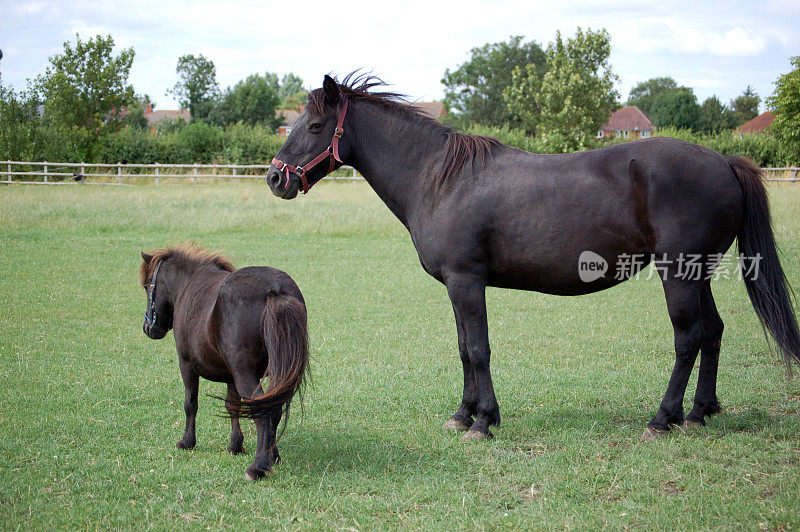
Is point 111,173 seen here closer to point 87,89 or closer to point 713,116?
point 87,89

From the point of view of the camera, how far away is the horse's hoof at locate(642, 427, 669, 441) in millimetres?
4539

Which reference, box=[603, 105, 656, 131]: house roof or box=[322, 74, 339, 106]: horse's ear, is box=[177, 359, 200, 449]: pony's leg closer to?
box=[322, 74, 339, 106]: horse's ear

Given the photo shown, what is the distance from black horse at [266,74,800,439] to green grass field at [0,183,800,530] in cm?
54

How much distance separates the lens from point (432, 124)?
516cm

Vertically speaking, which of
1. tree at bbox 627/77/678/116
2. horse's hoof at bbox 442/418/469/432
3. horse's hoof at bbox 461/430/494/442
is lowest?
horse's hoof at bbox 442/418/469/432

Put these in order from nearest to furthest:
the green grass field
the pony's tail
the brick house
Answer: the green grass field < the pony's tail < the brick house

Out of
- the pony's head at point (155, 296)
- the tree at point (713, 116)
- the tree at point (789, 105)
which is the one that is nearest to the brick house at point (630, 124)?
the tree at point (713, 116)

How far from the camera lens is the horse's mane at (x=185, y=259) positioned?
4804mm

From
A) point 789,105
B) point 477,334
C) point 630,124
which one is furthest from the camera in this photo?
point 630,124

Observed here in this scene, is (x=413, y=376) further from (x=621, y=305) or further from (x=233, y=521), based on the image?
(x=621, y=305)

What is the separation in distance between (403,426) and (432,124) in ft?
8.04

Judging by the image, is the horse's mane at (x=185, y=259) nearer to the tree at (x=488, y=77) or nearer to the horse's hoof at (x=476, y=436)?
the horse's hoof at (x=476, y=436)

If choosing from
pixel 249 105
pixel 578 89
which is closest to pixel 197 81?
pixel 249 105

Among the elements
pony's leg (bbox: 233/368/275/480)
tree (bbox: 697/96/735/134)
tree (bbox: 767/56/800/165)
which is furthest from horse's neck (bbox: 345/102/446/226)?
tree (bbox: 697/96/735/134)
